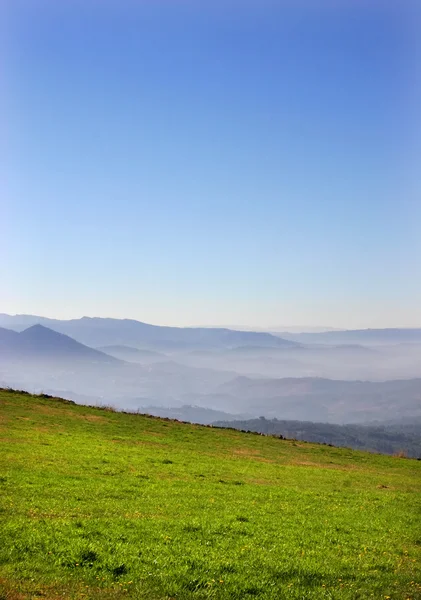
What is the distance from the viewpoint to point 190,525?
20078mm

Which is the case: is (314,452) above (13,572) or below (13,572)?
below

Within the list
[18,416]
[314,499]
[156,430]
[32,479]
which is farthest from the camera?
[156,430]

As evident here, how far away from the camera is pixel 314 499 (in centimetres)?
2912

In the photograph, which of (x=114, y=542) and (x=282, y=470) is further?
(x=282, y=470)

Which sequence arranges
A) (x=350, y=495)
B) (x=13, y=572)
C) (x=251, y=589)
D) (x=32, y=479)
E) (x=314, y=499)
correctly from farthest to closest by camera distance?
(x=350, y=495), (x=314, y=499), (x=32, y=479), (x=251, y=589), (x=13, y=572)

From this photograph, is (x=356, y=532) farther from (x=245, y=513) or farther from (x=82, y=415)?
(x=82, y=415)

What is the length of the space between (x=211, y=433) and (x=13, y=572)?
45738 millimetres

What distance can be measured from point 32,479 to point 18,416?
83.8 ft

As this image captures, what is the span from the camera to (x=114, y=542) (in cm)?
1700

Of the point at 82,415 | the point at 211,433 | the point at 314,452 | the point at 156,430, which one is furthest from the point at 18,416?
the point at 314,452

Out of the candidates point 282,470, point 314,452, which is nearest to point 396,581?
point 282,470

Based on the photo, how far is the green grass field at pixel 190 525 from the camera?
577 inches

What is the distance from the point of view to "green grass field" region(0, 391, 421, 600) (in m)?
14.7

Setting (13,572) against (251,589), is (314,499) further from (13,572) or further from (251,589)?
(13,572)
